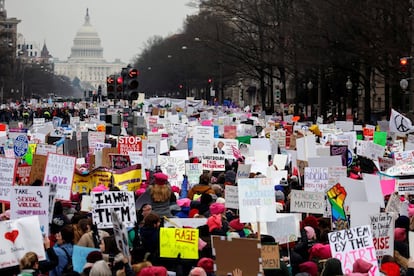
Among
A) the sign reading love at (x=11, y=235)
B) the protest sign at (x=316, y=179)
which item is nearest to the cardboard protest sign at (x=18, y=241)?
the sign reading love at (x=11, y=235)

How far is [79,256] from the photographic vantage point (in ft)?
37.0

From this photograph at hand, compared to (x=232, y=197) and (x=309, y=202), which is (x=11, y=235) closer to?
(x=232, y=197)

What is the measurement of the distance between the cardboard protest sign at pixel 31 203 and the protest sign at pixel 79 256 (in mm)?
1610

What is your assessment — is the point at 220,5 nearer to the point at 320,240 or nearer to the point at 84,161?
the point at 84,161

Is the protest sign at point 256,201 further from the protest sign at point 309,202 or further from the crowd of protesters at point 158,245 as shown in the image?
the protest sign at point 309,202

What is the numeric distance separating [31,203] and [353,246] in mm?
3796

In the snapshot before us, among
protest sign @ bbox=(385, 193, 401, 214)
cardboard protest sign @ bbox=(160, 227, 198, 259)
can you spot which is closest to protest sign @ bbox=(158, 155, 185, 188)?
protest sign @ bbox=(385, 193, 401, 214)

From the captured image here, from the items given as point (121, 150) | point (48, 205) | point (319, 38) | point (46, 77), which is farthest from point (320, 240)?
point (46, 77)

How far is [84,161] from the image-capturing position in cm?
2373

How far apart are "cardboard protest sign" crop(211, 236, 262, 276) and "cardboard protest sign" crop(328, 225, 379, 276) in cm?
104

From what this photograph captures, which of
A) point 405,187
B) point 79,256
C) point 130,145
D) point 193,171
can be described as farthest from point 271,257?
point 130,145

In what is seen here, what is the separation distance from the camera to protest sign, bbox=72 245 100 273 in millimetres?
11234

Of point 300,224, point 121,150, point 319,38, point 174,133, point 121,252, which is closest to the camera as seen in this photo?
point 121,252

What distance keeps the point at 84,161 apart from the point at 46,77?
15653 centimetres
